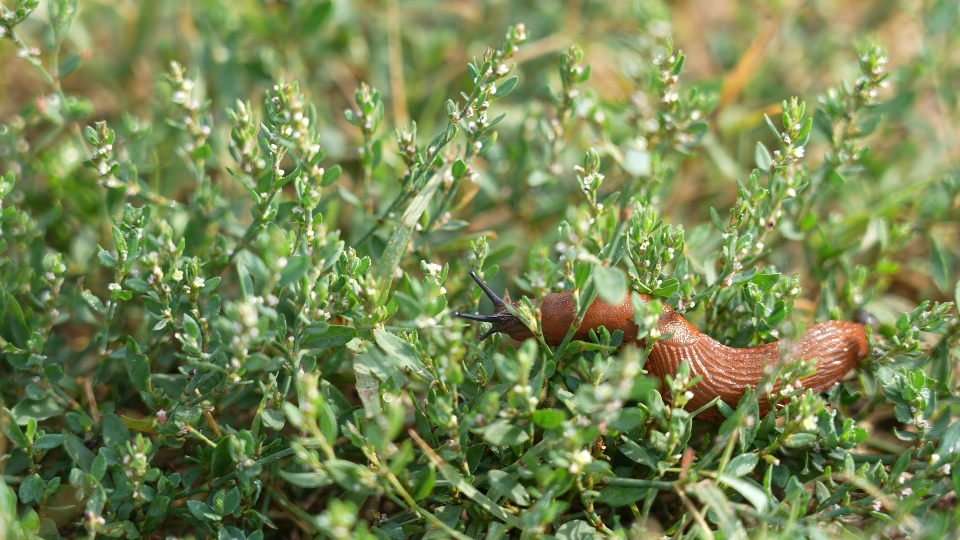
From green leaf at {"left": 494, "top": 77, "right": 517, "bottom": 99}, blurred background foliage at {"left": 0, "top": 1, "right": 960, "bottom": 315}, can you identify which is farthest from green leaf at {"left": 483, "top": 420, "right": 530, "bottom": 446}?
blurred background foliage at {"left": 0, "top": 1, "right": 960, "bottom": 315}

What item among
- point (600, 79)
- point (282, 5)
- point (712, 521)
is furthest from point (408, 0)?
point (712, 521)

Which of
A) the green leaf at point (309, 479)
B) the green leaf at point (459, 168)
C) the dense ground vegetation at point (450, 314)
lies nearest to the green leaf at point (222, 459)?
the dense ground vegetation at point (450, 314)

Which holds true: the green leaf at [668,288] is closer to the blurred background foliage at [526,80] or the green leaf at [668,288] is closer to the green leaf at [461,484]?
the green leaf at [461,484]

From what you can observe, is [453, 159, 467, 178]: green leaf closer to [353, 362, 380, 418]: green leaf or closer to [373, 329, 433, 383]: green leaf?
[373, 329, 433, 383]: green leaf

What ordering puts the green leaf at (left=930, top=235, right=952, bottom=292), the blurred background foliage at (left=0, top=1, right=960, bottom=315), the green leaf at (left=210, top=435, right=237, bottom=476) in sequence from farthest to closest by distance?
the blurred background foliage at (left=0, top=1, right=960, bottom=315) → the green leaf at (left=930, top=235, right=952, bottom=292) → the green leaf at (left=210, top=435, right=237, bottom=476)

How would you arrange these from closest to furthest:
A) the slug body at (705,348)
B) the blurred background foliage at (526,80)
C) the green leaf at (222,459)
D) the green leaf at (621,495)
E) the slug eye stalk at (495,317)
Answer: the green leaf at (621,495), the green leaf at (222,459), the slug body at (705,348), the slug eye stalk at (495,317), the blurred background foliage at (526,80)

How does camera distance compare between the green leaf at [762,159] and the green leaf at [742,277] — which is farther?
the green leaf at [762,159]

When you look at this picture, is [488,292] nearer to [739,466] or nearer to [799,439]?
[739,466]

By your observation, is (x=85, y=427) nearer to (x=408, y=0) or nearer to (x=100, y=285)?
(x=100, y=285)
